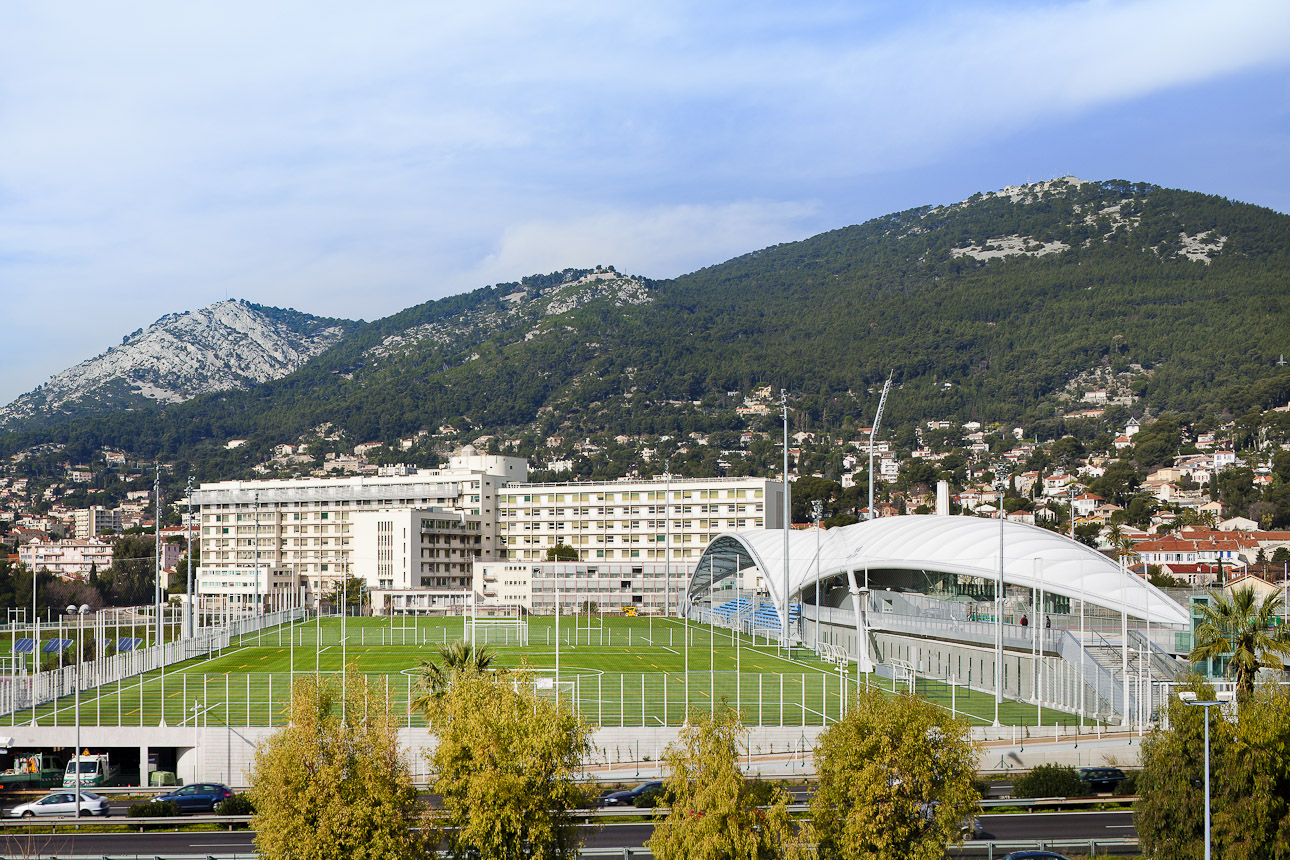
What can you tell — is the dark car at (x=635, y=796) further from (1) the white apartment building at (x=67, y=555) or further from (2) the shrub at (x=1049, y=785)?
(1) the white apartment building at (x=67, y=555)

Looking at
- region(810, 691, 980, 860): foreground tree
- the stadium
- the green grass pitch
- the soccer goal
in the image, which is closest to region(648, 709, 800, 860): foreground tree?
region(810, 691, 980, 860): foreground tree

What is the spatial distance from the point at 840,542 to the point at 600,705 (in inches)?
1453

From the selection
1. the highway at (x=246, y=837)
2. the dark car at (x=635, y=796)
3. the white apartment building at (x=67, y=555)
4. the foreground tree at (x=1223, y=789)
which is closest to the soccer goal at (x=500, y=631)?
the dark car at (x=635, y=796)

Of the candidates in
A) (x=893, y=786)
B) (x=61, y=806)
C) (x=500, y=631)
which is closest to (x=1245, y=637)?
(x=893, y=786)

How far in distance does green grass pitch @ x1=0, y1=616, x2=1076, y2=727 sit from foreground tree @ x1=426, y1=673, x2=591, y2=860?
388 cm

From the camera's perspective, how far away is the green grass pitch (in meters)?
43.8

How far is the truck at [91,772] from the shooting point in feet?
130

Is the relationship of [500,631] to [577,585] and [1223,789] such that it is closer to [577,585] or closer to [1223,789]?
[577,585]

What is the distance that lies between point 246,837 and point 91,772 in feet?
38.2

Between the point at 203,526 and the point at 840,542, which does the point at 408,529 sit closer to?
the point at 203,526

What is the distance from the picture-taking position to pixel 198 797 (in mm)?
35312

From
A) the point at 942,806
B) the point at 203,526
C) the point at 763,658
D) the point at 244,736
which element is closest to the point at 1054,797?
the point at 942,806

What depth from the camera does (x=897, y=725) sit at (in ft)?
81.5

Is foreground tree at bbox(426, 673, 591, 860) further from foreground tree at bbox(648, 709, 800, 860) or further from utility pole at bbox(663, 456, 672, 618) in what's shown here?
utility pole at bbox(663, 456, 672, 618)
